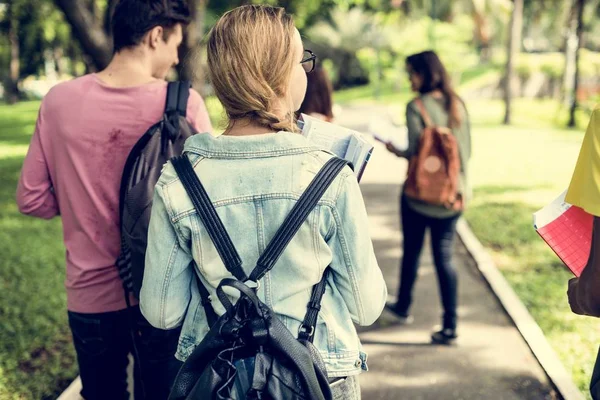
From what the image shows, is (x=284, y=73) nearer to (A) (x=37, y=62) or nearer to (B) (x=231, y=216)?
(B) (x=231, y=216)

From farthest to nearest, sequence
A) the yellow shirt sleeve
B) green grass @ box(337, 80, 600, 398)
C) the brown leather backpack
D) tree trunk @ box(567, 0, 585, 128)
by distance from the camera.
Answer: tree trunk @ box(567, 0, 585, 128) → green grass @ box(337, 80, 600, 398) → the brown leather backpack → the yellow shirt sleeve

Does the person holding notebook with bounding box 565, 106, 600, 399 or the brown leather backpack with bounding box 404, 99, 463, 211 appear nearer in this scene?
the person holding notebook with bounding box 565, 106, 600, 399

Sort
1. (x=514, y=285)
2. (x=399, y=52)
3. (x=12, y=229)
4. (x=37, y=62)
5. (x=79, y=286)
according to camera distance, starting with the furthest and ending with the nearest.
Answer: (x=37, y=62) → (x=399, y=52) → (x=12, y=229) → (x=514, y=285) → (x=79, y=286)

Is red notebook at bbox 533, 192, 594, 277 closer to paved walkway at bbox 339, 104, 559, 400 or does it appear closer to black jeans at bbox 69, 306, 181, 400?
black jeans at bbox 69, 306, 181, 400

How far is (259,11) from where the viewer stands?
1682 mm

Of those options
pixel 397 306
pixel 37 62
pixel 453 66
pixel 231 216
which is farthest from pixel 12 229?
pixel 37 62

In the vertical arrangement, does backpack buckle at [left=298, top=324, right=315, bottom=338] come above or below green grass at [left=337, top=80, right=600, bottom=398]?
above

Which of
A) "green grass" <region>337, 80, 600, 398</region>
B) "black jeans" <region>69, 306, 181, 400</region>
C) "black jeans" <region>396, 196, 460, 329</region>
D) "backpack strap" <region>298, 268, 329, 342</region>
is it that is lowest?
"green grass" <region>337, 80, 600, 398</region>

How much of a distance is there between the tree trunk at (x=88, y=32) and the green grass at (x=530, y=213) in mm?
4040

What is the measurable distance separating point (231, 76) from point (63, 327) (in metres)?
3.87

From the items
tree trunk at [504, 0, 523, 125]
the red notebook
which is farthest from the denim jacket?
tree trunk at [504, 0, 523, 125]

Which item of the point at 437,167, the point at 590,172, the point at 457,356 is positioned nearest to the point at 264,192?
the point at 590,172

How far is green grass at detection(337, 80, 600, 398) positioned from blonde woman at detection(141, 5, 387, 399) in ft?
8.96

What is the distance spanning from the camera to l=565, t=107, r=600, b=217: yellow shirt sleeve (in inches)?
61.4
